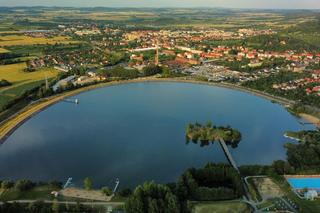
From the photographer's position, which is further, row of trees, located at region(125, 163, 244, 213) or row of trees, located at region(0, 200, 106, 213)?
row of trees, located at region(0, 200, 106, 213)

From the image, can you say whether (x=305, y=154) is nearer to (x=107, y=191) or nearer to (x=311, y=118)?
(x=311, y=118)

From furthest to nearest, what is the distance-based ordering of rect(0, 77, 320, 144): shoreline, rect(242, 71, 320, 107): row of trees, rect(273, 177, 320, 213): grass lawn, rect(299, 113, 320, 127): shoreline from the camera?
1. rect(242, 71, 320, 107): row of trees
2. rect(299, 113, 320, 127): shoreline
3. rect(0, 77, 320, 144): shoreline
4. rect(273, 177, 320, 213): grass lawn

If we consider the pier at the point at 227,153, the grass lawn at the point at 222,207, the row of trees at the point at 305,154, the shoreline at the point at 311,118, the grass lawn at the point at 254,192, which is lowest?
the pier at the point at 227,153

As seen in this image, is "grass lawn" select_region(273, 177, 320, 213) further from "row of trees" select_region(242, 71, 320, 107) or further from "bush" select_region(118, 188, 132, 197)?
"row of trees" select_region(242, 71, 320, 107)

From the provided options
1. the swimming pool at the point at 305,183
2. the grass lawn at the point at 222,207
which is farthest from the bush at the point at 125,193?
the swimming pool at the point at 305,183

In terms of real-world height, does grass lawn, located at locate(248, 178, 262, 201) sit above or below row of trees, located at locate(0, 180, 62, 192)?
above

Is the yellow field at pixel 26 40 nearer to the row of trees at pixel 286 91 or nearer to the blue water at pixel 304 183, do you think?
the row of trees at pixel 286 91

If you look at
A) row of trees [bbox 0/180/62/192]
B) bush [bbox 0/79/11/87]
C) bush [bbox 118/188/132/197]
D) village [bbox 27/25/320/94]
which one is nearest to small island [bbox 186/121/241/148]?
bush [bbox 118/188/132/197]

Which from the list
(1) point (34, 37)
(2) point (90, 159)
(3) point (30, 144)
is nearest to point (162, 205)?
(2) point (90, 159)
